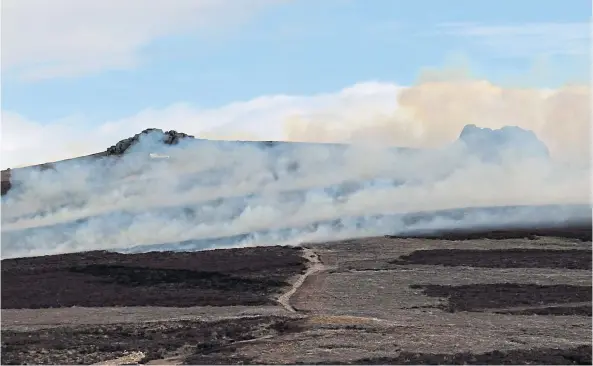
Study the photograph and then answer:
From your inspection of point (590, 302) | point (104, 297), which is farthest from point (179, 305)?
point (590, 302)

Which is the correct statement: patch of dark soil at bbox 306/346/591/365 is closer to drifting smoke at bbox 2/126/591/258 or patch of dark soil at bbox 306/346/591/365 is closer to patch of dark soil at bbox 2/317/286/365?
patch of dark soil at bbox 2/317/286/365

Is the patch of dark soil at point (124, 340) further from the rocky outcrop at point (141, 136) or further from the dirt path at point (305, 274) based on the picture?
the rocky outcrop at point (141, 136)

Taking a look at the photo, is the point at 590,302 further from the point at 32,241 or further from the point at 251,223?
the point at 32,241

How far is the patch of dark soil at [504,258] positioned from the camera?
86.3 m

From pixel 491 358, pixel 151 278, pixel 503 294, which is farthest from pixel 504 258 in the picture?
pixel 491 358

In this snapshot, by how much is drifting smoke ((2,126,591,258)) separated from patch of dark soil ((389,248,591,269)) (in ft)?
43.6

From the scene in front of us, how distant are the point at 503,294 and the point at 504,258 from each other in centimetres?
2148

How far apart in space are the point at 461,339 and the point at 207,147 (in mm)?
61922

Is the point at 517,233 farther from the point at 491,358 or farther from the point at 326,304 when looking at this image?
the point at 491,358

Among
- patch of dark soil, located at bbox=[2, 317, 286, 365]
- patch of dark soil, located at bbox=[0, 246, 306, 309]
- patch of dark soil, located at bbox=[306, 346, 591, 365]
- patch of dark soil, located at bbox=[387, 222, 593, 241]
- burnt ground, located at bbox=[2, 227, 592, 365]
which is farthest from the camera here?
patch of dark soil, located at bbox=[387, 222, 593, 241]

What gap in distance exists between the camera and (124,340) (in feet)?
165

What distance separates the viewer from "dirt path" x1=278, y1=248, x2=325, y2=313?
215 feet

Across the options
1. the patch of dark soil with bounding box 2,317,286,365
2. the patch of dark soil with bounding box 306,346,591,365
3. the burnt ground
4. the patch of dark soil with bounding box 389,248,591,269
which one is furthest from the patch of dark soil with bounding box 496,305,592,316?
the patch of dark soil with bounding box 389,248,591,269

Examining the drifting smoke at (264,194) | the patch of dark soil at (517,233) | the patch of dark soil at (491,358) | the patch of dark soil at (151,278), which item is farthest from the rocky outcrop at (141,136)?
the patch of dark soil at (491,358)
